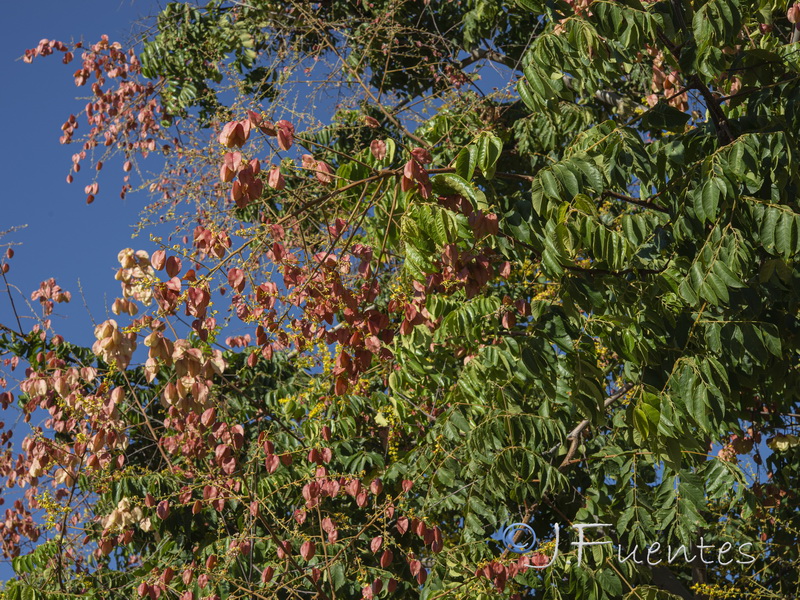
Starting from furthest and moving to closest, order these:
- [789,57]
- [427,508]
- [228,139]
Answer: [427,508] < [789,57] < [228,139]

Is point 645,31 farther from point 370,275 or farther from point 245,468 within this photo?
point 245,468

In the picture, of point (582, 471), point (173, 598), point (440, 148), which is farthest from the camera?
point (440, 148)

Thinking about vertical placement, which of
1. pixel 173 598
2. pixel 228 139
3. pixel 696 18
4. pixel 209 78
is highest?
pixel 209 78

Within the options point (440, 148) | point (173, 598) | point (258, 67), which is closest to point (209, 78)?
point (258, 67)

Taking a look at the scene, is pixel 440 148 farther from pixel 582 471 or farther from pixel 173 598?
pixel 173 598

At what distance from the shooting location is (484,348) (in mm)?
3338

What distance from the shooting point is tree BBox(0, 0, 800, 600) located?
2930 mm

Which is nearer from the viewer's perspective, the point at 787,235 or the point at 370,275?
the point at 787,235

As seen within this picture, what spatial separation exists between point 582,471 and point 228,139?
326 cm

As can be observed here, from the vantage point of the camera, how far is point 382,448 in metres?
5.34

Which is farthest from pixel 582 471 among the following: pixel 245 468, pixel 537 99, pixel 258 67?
pixel 258 67

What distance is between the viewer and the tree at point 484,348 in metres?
2.93

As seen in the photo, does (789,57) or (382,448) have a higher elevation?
(789,57)

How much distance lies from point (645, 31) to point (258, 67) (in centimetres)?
453
